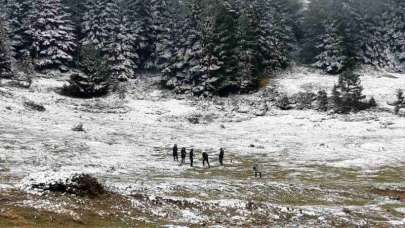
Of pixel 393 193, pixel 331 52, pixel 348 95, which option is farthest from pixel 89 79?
pixel 393 193

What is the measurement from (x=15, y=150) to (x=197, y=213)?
18.2 metres

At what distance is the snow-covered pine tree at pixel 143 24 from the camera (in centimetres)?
8412

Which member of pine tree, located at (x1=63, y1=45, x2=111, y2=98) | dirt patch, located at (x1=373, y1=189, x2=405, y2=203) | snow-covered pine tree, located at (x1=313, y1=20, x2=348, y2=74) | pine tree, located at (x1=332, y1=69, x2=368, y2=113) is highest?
snow-covered pine tree, located at (x1=313, y1=20, x2=348, y2=74)

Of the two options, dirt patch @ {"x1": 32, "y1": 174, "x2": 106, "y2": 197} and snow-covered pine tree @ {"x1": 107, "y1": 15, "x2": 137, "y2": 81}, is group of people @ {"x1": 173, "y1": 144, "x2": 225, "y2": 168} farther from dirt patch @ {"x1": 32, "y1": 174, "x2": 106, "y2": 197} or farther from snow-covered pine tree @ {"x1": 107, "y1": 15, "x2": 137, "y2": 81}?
snow-covered pine tree @ {"x1": 107, "y1": 15, "x2": 137, "y2": 81}

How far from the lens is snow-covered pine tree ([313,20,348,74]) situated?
77.4m

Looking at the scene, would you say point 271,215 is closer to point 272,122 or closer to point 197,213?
point 197,213

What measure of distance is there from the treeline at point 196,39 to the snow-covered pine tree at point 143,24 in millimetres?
155

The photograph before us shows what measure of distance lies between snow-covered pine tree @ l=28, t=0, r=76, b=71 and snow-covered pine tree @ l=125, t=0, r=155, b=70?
32.6 ft

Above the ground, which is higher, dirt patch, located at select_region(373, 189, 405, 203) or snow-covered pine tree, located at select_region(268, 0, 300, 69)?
snow-covered pine tree, located at select_region(268, 0, 300, 69)

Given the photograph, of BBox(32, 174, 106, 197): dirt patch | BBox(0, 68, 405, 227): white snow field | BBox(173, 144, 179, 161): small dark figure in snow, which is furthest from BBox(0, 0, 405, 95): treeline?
BBox(32, 174, 106, 197): dirt patch

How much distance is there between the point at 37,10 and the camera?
258 ft

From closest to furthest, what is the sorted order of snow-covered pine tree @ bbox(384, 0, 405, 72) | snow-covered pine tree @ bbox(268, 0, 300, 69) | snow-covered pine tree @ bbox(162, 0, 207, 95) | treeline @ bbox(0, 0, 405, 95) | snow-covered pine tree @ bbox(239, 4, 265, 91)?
snow-covered pine tree @ bbox(239, 4, 265, 91) → treeline @ bbox(0, 0, 405, 95) → snow-covered pine tree @ bbox(162, 0, 207, 95) → snow-covered pine tree @ bbox(268, 0, 300, 69) → snow-covered pine tree @ bbox(384, 0, 405, 72)

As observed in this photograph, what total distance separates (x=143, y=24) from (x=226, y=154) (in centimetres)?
4637

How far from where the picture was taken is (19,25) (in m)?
80.9
